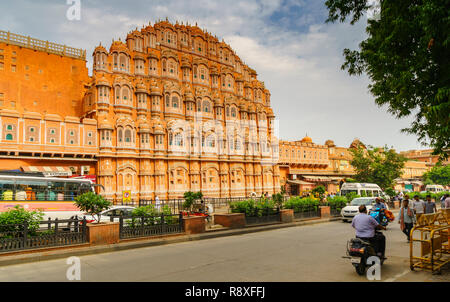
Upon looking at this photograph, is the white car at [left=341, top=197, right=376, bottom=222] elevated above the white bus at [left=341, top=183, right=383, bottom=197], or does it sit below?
below

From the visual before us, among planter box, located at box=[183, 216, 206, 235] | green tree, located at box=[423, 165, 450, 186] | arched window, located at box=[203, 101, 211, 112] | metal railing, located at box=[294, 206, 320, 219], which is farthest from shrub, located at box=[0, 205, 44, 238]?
green tree, located at box=[423, 165, 450, 186]

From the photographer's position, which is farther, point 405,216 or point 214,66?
point 214,66

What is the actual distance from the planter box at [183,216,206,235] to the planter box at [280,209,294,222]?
5930 mm

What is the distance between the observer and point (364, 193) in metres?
27.1

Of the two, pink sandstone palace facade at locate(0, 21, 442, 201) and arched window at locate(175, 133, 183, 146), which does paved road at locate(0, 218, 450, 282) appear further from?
arched window at locate(175, 133, 183, 146)

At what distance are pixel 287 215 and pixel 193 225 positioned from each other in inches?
277

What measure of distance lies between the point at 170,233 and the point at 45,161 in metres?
21.0

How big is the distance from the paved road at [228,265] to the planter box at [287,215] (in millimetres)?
5933

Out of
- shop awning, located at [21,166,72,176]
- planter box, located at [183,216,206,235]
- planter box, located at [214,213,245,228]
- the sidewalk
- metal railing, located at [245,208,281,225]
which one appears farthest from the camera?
shop awning, located at [21,166,72,176]

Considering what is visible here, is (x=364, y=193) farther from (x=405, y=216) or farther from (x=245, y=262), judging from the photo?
(x=245, y=262)

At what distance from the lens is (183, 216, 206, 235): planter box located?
13.8 meters

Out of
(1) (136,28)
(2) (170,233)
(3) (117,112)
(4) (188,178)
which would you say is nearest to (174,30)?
(1) (136,28)

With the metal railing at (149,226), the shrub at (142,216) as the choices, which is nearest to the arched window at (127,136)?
the metal railing at (149,226)

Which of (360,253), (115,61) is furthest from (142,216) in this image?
(115,61)
